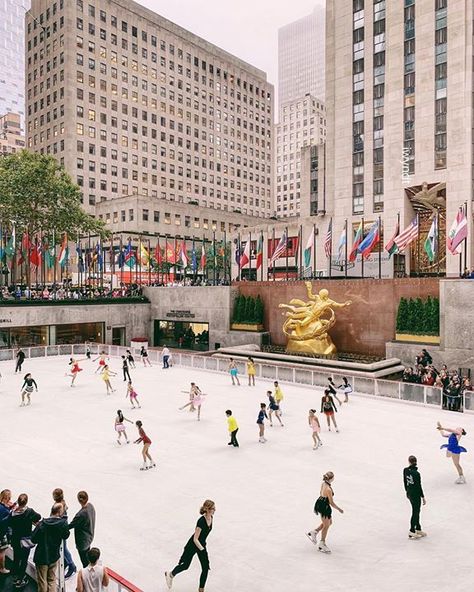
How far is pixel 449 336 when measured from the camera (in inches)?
1069

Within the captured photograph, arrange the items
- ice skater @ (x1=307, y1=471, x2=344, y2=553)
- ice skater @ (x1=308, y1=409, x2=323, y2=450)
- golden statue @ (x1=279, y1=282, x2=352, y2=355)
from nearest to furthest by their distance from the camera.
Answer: ice skater @ (x1=307, y1=471, x2=344, y2=553) < ice skater @ (x1=308, y1=409, x2=323, y2=450) < golden statue @ (x1=279, y1=282, x2=352, y2=355)

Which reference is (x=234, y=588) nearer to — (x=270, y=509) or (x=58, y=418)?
(x=270, y=509)

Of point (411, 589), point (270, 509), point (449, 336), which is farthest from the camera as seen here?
point (449, 336)

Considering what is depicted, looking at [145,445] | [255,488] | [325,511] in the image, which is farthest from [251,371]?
[325,511]

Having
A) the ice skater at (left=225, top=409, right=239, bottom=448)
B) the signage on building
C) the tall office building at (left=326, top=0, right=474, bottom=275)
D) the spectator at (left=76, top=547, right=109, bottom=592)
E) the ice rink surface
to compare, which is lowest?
the ice rink surface

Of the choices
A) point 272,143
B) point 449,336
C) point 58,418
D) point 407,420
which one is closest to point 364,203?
point 449,336

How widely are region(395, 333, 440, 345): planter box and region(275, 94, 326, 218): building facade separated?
110183 mm

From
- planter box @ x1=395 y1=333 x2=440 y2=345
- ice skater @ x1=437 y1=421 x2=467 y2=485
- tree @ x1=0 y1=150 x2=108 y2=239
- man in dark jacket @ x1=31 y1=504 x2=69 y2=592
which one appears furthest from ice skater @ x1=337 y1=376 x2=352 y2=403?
tree @ x1=0 y1=150 x2=108 y2=239

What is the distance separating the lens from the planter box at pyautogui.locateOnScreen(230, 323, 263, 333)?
123 ft

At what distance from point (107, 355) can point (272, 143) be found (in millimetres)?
93668

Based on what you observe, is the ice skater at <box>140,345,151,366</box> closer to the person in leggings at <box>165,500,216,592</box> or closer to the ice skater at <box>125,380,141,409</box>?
the ice skater at <box>125,380,141,409</box>

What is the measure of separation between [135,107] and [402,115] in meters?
53.8

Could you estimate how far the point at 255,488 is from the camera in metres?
11.9

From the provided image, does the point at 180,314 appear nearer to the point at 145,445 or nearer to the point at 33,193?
the point at 33,193
